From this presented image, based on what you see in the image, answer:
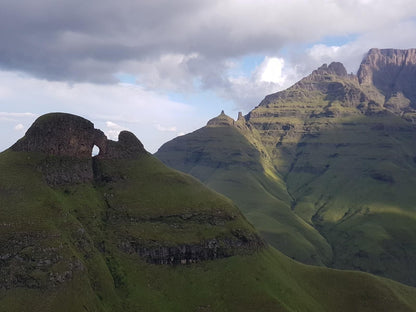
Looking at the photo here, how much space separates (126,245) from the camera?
156 meters

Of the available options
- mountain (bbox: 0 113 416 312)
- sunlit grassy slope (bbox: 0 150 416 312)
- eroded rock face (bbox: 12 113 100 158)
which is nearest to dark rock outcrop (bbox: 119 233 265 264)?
mountain (bbox: 0 113 416 312)

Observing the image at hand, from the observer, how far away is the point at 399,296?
179250mm

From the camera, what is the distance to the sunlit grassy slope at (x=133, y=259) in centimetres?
12638

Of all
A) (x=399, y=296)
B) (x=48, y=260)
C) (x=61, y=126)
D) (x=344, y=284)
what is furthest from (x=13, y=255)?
(x=399, y=296)

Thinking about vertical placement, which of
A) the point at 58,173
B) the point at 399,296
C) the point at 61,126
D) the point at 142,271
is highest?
the point at 61,126

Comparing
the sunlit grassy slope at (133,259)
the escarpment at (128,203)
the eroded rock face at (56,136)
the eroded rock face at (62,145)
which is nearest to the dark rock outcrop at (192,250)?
the escarpment at (128,203)

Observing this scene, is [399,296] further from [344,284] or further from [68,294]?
[68,294]

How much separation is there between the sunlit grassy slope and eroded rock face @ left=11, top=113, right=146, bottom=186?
393cm

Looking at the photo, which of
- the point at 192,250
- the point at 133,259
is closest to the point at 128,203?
the point at 133,259

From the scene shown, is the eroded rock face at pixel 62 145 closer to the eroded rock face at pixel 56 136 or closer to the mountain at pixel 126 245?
the eroded rock face at pixel 56 136

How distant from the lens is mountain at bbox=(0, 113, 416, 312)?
128000mm

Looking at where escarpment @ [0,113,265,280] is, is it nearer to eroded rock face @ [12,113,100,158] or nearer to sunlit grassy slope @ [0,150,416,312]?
eroded rock face @ [12,113,100,158]

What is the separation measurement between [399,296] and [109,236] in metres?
125

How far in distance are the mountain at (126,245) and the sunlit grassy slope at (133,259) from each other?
360 mm
